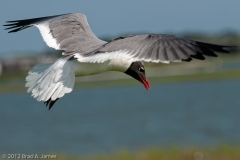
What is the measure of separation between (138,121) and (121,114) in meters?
3.75

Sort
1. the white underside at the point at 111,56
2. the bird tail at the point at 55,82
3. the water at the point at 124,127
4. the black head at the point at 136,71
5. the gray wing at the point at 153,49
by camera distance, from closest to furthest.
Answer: the gray wing at the point at 153,49, the white underside at the point at 111,56, the bird tail at the point at 55,82, the black head at the point at 136,71, the water at the point at 124,127

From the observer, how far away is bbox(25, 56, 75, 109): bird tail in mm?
6035

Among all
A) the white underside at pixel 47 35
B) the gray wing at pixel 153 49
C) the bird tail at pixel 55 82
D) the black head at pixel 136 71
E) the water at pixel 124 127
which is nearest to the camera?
the gray wing at pixel 153 49

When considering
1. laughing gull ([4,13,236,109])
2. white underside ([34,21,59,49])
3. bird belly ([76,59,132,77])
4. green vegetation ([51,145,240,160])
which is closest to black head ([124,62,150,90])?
laughing gull ([4,13,236,109])

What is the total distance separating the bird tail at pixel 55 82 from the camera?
6.04m

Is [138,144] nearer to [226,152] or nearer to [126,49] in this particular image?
[226,152]

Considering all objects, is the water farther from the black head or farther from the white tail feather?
the white tail feather

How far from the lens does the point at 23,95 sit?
4984 centimetres

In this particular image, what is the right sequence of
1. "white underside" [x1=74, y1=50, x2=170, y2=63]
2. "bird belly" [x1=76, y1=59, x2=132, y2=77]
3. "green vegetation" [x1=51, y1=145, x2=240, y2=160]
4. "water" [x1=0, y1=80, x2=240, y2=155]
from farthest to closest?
"water" [x1=0, y1=80, x2=240, y2=155] → "green vegetation" [x1=51, y1=145, x2=240, y2=160] → "bird belly" [x1=76, y1=59, x2=132, y2=77] → "white underside" [x1=74, y1=50, x2=170, y2=63]

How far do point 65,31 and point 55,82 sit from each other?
1.35 m

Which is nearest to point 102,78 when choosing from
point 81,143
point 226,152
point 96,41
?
point 81,143

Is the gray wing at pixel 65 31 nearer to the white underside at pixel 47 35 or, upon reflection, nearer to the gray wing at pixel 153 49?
the white underside at pixel 47 35

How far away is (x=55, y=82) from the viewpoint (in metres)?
6.09

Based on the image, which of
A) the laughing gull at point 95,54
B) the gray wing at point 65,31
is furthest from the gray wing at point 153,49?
the gray wing at point 65,31
